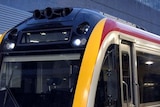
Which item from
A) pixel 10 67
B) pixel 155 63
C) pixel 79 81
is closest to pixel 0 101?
pixel 10 67

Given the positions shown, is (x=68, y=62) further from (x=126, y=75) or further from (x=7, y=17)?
(x=7, y=17)

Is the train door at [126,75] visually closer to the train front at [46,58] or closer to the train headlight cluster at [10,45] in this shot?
the train front at [46,58]

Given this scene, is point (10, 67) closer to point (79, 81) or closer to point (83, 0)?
point (79, 81)

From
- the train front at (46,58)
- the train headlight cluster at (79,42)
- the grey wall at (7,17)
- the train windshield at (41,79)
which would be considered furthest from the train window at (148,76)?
Answer: the grey wall at (7,17)

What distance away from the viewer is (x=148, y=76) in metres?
7.86

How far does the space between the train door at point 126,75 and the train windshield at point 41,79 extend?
0.93m

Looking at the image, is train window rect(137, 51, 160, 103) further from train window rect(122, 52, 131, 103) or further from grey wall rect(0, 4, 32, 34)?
grey wall rect(0, 4, 32, 34)

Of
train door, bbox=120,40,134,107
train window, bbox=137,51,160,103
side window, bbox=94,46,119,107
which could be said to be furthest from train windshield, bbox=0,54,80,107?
train window, bbox=137,51,160,103

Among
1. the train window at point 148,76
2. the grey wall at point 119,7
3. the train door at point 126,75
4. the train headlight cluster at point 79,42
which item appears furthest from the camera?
the grey wall at point 119,7

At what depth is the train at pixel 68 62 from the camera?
578cm

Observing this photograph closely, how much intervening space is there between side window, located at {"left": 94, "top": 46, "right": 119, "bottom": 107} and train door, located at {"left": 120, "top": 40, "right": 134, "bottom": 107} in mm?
224

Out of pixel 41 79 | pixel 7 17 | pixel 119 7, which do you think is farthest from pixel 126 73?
pixel 119 7

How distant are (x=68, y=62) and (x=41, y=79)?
1.73 feet

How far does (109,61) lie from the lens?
20.1ft
